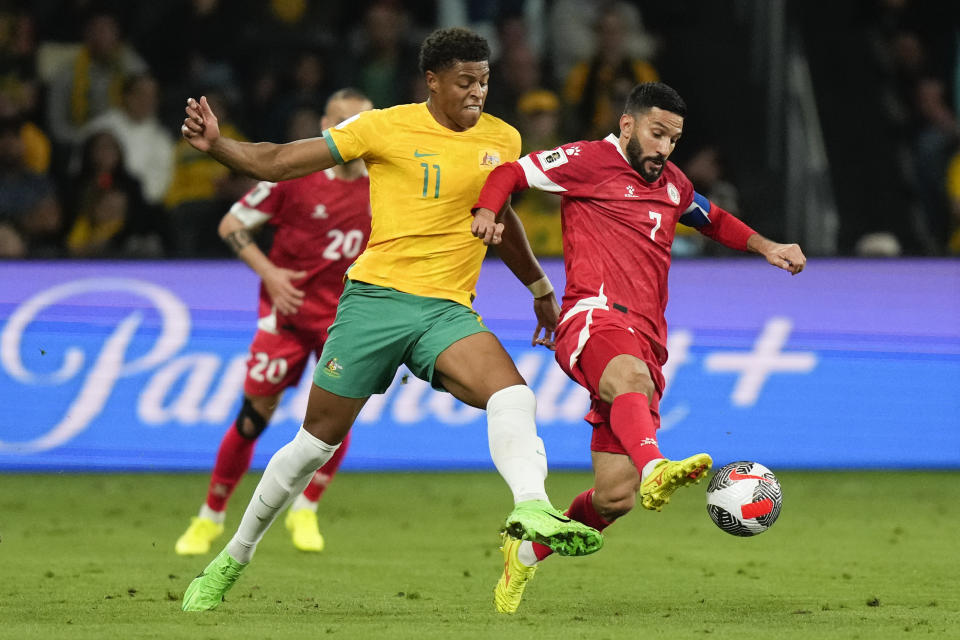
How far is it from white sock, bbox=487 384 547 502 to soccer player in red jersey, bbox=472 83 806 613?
14.5 inches

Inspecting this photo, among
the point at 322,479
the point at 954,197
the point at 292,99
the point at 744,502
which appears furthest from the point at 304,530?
the point at 954,197

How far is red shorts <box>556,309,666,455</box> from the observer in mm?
5949

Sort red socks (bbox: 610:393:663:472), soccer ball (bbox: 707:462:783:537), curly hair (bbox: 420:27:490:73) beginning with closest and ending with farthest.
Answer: red socks (bbox: 610:393:663:472) → soccer ball (bbox: 707:462:783:537) → curly hair (bbox: 420:27:490:73)

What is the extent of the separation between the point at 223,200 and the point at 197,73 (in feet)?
5.85

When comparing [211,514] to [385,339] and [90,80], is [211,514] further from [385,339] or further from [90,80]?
[90,80]

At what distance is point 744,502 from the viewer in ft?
18.8

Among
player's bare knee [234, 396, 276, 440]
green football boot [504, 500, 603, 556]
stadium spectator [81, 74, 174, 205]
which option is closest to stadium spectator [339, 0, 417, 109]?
stadium spectator [81, 74, 174, 205]

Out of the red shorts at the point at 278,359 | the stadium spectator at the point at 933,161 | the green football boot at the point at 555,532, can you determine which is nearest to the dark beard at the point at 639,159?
the green football boot at the point at 555,532

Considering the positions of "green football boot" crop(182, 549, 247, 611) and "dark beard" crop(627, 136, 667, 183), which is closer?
"green football boot" crop(182, 549, 247, 611)

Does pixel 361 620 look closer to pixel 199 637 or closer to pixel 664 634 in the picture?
pixel 199 637

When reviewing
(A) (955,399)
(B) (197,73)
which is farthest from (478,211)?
(B) (197,73)

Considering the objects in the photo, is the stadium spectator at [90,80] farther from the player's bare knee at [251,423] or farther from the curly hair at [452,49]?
the curly hair at [452,49]

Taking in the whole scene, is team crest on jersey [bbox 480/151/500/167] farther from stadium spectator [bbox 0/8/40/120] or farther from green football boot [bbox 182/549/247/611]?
stadium spectator [bbox 0/8/40/120]

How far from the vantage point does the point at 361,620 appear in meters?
5.80
